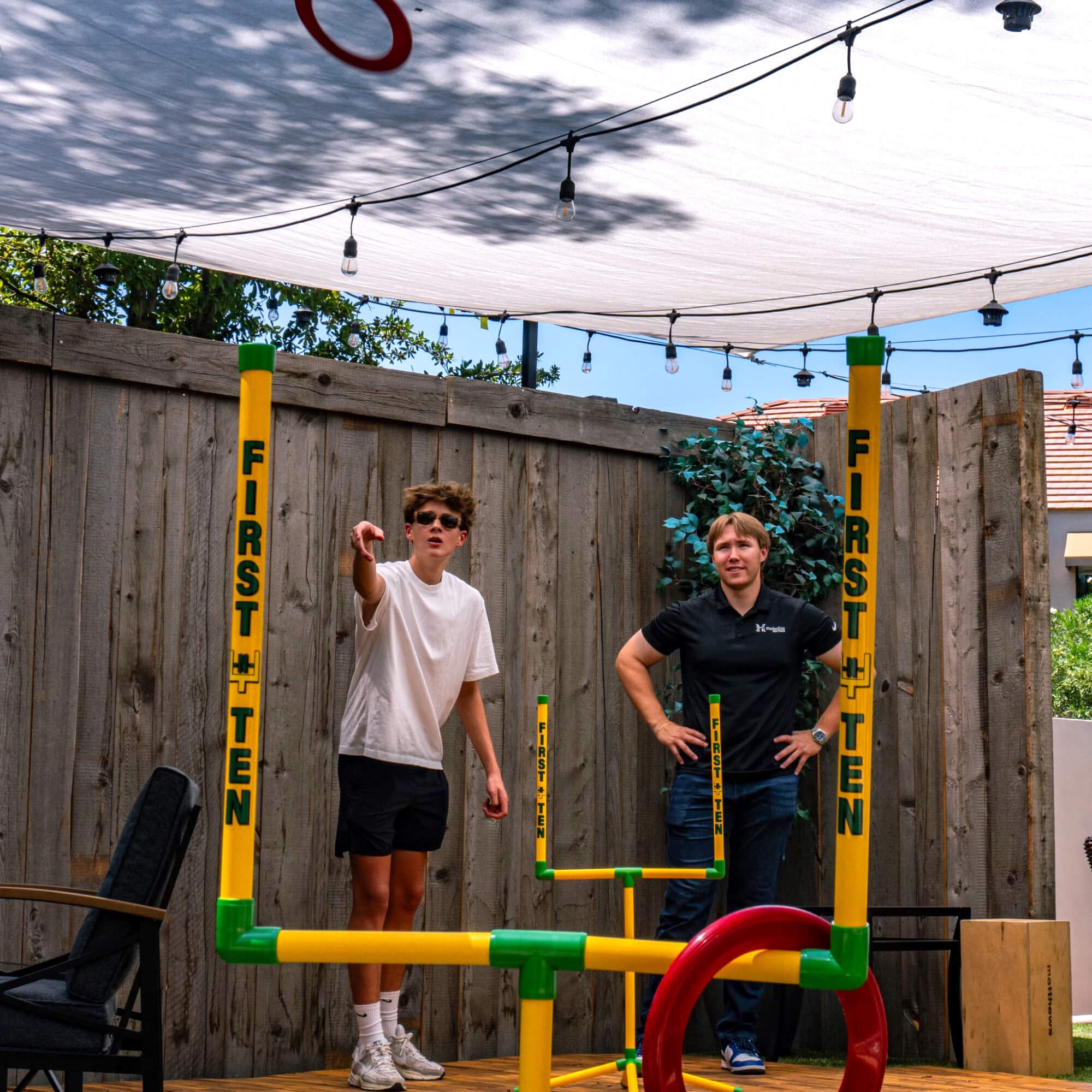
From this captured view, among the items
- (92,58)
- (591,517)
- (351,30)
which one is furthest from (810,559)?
(92,58)

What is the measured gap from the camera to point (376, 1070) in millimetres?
3350

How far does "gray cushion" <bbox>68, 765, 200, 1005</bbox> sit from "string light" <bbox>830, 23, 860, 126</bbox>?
2.25 meters

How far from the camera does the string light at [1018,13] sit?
119 inches

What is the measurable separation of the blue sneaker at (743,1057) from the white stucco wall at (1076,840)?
276 cm

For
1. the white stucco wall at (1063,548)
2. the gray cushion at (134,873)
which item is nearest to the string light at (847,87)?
the gray cushion at (134,873)

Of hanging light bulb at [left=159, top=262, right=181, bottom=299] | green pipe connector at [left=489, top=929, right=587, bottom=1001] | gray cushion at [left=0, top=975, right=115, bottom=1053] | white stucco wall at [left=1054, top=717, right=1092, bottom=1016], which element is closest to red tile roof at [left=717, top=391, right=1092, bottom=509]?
white stucco wall at [left=1054, top=717, right=1092, bottom=1016]

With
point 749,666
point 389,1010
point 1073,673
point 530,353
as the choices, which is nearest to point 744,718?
point 749,666

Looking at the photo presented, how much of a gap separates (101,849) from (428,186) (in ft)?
7.31

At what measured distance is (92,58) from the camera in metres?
3.41

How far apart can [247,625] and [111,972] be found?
1635 millimetres

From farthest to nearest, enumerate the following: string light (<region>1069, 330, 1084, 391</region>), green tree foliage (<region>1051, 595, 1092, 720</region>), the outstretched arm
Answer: green tree foliage (<region>1051, 595, 1092, 720</region>), string light (<region>1069, 330, 1084, 391</region>), the outstretched arm

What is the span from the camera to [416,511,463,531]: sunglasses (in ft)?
11.7

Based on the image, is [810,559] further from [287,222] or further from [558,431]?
[287,222]

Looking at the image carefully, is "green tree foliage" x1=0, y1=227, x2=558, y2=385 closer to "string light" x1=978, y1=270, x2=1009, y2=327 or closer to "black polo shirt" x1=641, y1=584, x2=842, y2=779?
"string light" x1=978, y1=270, x2=1009, y2=327
